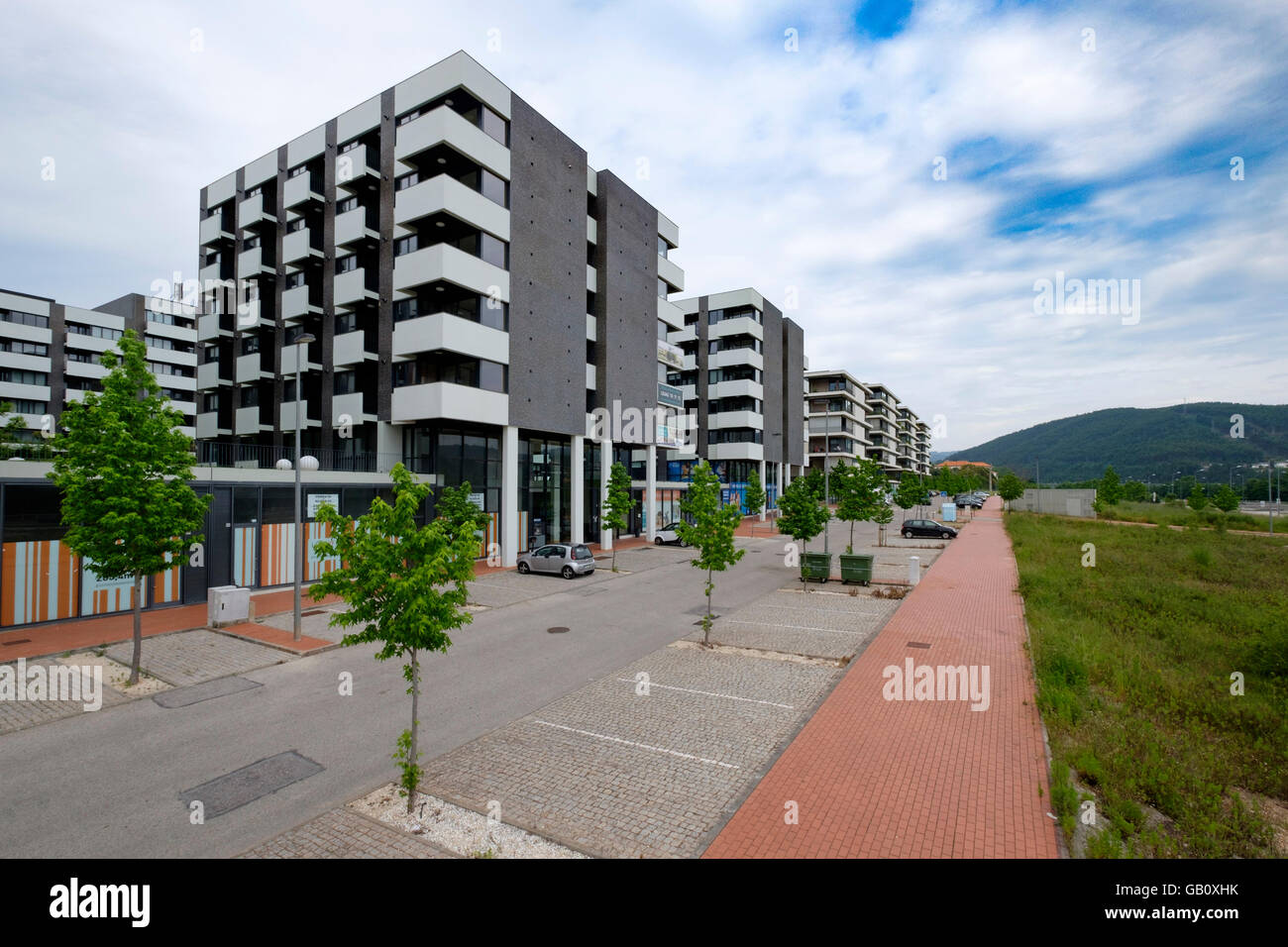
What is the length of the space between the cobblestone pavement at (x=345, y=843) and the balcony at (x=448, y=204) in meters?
24.1

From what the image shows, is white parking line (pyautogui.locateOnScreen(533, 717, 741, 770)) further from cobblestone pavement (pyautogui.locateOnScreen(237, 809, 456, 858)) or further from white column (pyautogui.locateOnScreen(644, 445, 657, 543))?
white column (pyautogui.locateOnScreen(644, 445, 657, 543))

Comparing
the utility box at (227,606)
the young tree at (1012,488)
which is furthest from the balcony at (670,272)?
the young tree at (1012,488)

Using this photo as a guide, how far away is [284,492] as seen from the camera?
2158cm

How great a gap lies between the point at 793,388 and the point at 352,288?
46.6 m

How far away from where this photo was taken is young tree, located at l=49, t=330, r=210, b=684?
38.8 ft

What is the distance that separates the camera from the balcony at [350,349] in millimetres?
29531

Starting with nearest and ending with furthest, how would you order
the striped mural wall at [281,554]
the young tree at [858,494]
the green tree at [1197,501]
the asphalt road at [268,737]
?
the asphalt road at [268,737]
the striped mural wall at [281,554]
the young tree at [858,494]
the green tree at [1197,501]

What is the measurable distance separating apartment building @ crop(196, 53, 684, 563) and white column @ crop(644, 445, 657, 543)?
2175 mm

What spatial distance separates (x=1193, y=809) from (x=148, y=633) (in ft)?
69.2

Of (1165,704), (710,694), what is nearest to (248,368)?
(710,694)

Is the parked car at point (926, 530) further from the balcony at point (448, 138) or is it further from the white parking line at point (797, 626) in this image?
the balcony at point (448, 138)

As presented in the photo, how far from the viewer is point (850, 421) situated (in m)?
92.1

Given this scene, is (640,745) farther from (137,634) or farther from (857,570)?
(857,570)
